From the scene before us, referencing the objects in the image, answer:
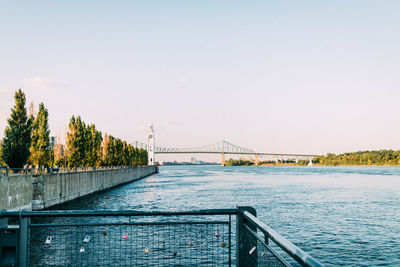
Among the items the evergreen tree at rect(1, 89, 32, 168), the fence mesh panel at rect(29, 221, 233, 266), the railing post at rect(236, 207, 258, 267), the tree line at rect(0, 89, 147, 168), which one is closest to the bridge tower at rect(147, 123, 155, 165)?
the tree line at rect(0, 89, 147, 168)

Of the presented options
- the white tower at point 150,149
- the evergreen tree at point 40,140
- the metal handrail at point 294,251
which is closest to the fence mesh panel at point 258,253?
the metal handrail at point 294,251

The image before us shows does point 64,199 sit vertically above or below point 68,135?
below

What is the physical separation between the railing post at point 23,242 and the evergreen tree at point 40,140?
39.9m

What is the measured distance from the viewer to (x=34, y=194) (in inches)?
1031

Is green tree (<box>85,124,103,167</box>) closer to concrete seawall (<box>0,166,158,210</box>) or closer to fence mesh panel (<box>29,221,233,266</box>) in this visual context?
concrete seawall (<box>0,166,158,210</box>)

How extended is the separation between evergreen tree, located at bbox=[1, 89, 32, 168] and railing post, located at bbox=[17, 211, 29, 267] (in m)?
31.1

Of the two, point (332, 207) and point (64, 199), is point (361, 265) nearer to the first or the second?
point (332, 207)

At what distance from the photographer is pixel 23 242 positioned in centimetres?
443

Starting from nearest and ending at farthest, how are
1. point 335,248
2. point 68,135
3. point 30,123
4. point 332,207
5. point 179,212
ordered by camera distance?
point 179,212 → point 335,248 → point 332,207 → point 30,123 → point 68,135

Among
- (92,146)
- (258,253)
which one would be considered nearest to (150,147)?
(92,146)

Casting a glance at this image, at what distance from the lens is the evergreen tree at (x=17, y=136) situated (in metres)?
32.3

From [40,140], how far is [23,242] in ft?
134

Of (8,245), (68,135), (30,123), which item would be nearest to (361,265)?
(8,245)

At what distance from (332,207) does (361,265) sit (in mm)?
17949
